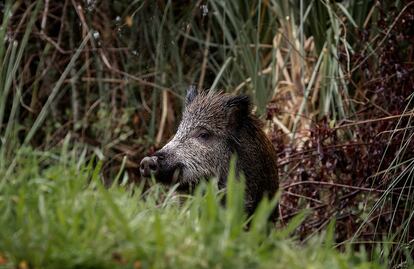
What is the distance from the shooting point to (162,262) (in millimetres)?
2432

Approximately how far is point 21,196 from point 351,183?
11.8 feet

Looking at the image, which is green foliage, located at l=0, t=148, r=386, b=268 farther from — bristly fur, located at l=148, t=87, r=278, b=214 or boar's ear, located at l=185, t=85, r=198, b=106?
boar's ear, located at l=185, t=85, r=198, b=106

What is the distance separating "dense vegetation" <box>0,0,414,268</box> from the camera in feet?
8.33

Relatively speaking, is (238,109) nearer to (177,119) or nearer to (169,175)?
(169,175)

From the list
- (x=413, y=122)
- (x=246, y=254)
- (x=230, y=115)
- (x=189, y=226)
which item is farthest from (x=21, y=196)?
(x=413, y=122)

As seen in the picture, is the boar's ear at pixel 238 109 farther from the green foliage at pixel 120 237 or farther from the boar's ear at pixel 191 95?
the green foliage at pixel 120 237

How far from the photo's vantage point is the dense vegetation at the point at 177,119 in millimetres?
2539

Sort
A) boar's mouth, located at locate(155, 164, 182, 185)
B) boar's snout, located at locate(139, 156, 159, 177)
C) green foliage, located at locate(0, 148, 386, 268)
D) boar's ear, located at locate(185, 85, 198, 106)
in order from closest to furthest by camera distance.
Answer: green foliage, located at locate(0, 148, 386, 268), boar's snout, located at locate(139, 156, 159, 177), boar's mouth, located at locate(155, 164, 182, 185), boar's ear, located at locate(185, 85, 198, 106)

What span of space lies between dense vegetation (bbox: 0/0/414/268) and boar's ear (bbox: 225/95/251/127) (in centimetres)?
56

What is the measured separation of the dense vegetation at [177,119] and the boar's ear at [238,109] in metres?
0.56

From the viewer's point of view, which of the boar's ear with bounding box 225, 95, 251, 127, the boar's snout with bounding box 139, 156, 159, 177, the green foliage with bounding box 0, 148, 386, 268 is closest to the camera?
the green foliage with bounding box 0, 148, 386, 268

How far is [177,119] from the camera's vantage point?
734 cm

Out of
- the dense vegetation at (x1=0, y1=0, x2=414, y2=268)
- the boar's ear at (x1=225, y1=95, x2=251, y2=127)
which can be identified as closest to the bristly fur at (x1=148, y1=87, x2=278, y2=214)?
the boar's ear at (x1=225, y1=95, x2=251, y2=127)

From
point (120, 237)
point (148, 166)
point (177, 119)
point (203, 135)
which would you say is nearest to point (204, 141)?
point (203, 135)
